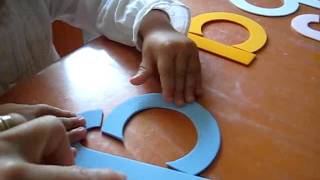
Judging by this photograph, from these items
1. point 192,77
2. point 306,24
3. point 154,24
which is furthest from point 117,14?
point 306,24

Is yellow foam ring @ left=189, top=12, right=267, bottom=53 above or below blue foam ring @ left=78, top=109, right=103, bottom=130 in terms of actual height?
below

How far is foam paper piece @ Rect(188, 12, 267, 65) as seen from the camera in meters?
0.62

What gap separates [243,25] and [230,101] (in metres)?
0.20

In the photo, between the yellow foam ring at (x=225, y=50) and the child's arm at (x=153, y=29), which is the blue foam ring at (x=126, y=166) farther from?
the yellow foam ring at (x=225, y=50)

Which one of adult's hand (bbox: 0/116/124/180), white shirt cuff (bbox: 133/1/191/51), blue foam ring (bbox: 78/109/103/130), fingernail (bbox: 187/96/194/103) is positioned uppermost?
adult's hand (bbox: 0/116/124/180)

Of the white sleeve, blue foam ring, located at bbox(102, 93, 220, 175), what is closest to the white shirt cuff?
the white sleeve

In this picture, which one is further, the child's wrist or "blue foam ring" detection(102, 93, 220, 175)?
the child's wrist

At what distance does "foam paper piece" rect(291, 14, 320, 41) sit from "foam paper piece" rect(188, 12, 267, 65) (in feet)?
0.20

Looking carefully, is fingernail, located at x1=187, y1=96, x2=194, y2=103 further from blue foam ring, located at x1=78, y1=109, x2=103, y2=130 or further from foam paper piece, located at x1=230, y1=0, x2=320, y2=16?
foam paper piece, located at x1=230, y1=0, x2=320, y2=16

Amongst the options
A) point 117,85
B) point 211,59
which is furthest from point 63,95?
Result: point 211,59

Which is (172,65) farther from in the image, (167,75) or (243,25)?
(243,25)

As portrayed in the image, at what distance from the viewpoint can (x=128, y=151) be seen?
47 cm

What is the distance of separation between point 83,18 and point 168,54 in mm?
237

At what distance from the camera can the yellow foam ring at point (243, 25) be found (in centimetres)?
65
